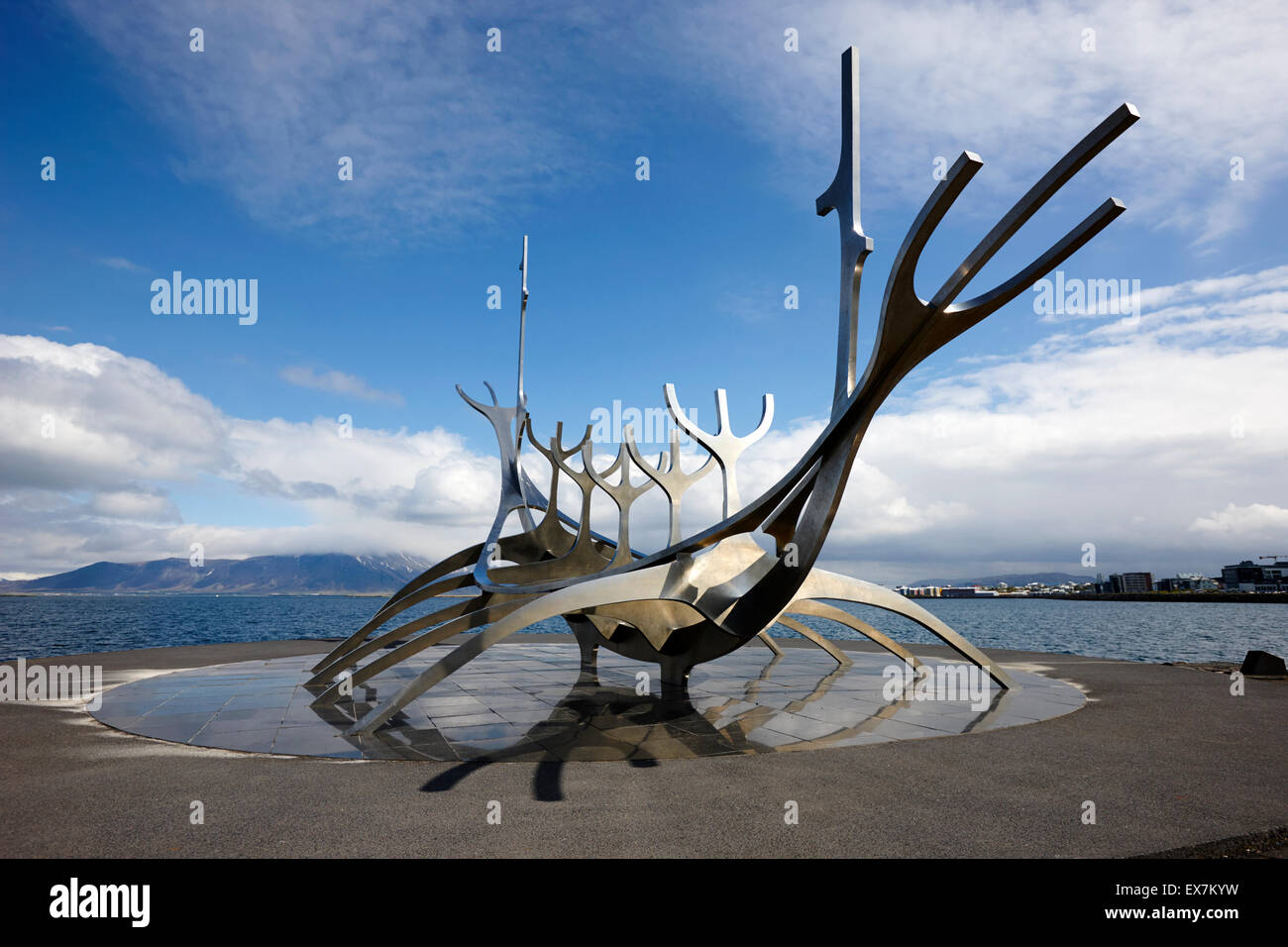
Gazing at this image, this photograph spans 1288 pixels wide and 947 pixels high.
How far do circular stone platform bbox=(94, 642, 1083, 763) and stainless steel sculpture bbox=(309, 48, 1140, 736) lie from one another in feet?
2.33

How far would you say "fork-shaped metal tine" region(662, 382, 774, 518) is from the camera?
14867 millimetres

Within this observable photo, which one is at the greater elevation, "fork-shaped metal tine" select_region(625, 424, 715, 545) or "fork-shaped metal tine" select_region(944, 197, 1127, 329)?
"fork-shaped metal tine" select_region(944, 197, 1127, 329)

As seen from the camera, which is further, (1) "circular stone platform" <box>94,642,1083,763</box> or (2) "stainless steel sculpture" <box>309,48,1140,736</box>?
(1) "circular stone platform" <box>94,642,1083,763</box>

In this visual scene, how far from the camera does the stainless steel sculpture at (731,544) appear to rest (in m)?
8.10

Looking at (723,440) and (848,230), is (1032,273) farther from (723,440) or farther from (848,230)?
(723,440)

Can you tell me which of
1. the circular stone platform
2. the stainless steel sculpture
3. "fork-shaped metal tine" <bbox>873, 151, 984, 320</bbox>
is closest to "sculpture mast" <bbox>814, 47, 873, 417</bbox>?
the stainless steel sculpture

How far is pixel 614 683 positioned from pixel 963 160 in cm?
1136

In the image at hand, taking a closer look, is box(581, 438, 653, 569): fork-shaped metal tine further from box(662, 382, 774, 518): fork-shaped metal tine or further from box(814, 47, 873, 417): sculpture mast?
box(814, 47, 873, 417): sculpture mast

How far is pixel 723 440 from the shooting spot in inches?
597

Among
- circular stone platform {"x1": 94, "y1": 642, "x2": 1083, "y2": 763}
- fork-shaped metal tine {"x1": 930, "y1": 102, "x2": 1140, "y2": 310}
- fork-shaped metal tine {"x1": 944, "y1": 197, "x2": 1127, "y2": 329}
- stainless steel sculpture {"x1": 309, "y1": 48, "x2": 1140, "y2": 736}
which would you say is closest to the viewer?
fork-shaped metal tine {"x1": 930, "y1": 102, "x2": 1140, "y2": 310}

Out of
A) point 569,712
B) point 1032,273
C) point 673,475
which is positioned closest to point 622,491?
point 673,475

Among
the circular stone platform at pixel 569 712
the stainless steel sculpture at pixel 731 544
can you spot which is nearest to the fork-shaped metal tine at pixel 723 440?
the stainless steel sculpture at pixel 731 544

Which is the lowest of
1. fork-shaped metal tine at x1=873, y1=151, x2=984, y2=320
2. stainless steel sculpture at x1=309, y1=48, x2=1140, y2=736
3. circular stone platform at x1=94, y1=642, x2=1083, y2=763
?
circular stone platform at x1=94, y1=642, x2=1083, y2=763
